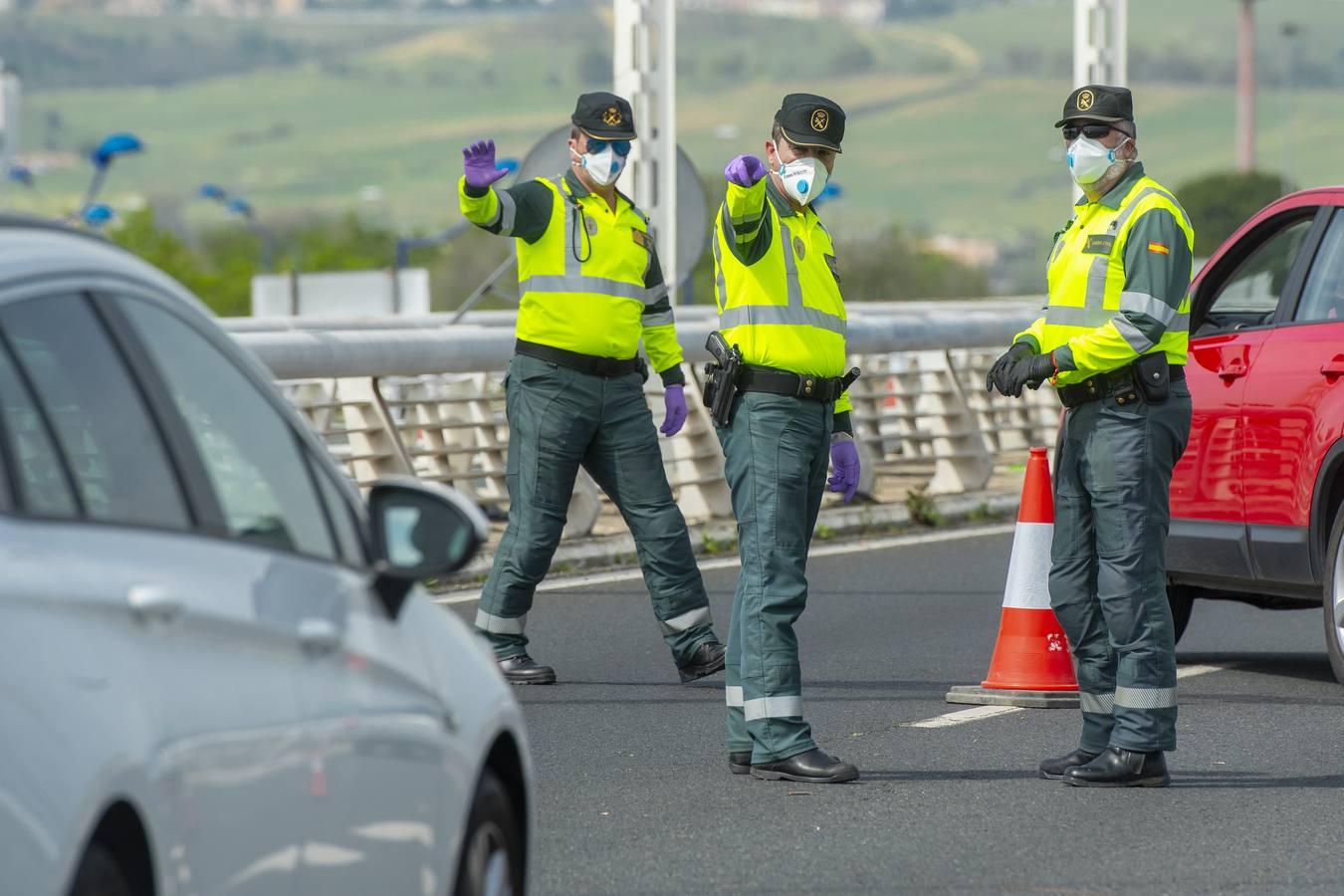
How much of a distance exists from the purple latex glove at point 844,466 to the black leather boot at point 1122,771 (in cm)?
113

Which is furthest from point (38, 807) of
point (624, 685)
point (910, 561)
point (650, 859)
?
point (910, 561)

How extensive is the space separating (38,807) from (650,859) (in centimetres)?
356

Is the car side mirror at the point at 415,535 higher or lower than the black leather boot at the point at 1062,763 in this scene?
higher

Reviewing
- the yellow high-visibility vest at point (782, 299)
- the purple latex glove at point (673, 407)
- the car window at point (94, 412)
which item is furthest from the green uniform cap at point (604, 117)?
the car window at point (94, 412)

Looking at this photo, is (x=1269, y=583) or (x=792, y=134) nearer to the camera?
(x=792, y=134)

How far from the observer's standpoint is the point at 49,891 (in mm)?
2762

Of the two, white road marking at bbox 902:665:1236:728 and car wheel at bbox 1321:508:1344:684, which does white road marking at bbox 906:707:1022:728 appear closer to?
white road marking at bbox 902:665:1236:728

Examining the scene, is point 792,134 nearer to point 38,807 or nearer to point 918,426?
point 38,807

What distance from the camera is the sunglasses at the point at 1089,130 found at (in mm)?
7316

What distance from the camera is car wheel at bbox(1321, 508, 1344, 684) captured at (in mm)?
8805

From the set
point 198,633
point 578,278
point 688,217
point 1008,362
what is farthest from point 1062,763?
point 688,217

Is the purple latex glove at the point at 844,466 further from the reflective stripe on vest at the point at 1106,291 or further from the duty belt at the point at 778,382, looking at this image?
the reflective stripe on vest at the point at 1106,291

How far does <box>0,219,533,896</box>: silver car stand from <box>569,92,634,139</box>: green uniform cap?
4909mm

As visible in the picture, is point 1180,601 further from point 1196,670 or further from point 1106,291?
point 1106,291
